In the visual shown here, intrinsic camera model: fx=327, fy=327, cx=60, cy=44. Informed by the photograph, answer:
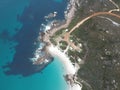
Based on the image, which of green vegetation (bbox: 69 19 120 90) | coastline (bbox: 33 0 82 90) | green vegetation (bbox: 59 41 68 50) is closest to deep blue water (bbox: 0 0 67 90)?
coastline (bbox: 33 0 82 90)

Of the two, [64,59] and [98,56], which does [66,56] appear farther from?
[98,56]

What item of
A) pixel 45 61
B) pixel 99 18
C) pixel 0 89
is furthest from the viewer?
pixel 99 18

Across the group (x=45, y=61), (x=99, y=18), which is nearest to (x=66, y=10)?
(x=99, y=18)

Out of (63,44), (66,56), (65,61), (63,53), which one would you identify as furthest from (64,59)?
(63,44)

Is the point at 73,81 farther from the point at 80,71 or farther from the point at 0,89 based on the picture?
the point at 0,89

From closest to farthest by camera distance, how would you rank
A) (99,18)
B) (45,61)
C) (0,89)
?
Answer: (0,89) < (45,61) < (99,18)

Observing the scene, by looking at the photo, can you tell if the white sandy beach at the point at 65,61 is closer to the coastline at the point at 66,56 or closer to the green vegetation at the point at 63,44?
the coastline at the point at 66,56
